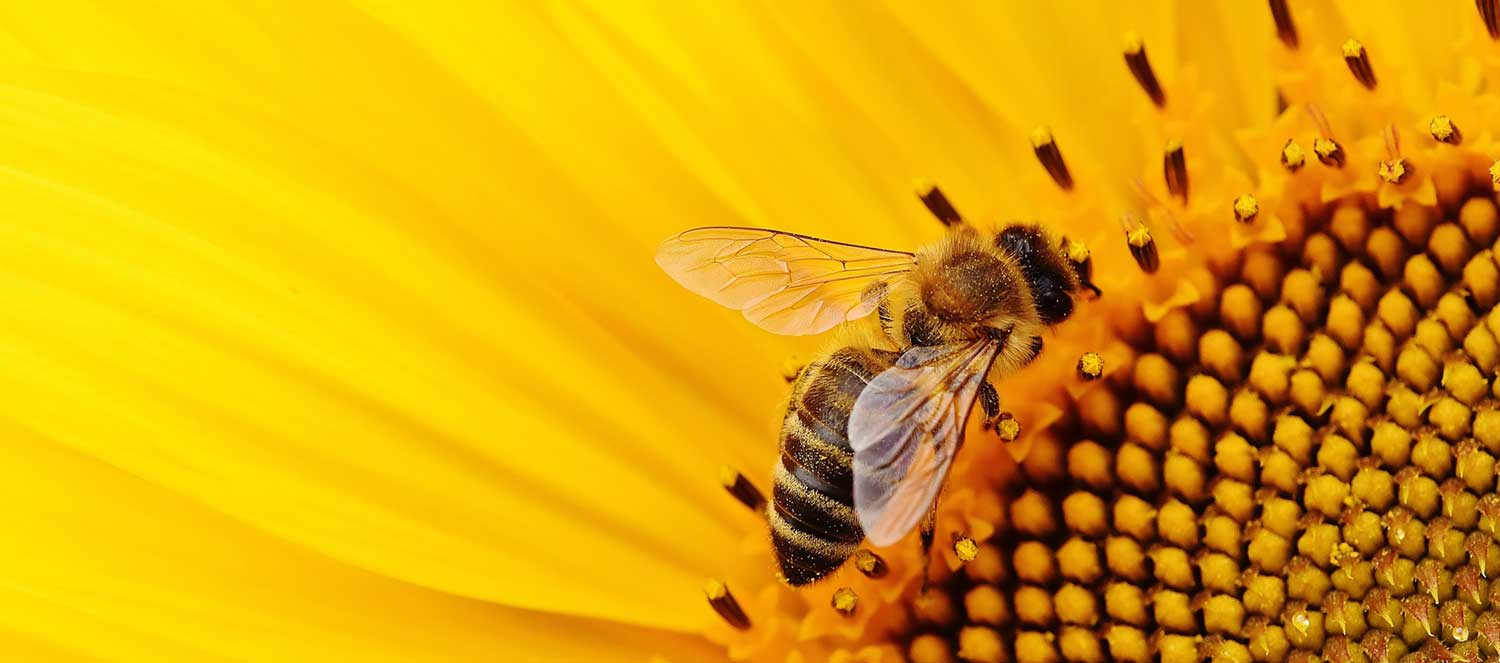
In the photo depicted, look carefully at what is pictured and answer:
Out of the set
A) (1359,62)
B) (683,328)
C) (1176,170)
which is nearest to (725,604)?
(683,328)

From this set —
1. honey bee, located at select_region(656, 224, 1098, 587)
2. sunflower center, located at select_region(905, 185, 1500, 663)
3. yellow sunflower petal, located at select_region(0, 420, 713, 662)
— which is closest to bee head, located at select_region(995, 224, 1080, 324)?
honey bee, located at select_region(656, 224, 1098, 587)

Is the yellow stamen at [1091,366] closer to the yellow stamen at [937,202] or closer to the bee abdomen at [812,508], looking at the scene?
the yellow stamen at [937,202]

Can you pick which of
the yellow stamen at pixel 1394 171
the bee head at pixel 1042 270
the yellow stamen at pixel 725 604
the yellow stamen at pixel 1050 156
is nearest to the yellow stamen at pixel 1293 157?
the yellow stamen at pixel 1394 171

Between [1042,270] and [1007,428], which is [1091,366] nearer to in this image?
[1007,428]

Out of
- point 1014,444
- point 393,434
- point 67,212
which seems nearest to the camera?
point 67,212

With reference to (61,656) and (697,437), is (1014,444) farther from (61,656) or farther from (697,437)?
(61,656)

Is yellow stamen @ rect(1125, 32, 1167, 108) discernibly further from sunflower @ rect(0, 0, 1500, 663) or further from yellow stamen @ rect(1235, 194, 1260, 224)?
yellow stamen @ rect(1235, 194, 1260, 224)

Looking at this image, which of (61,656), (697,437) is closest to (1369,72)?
(697,437)
